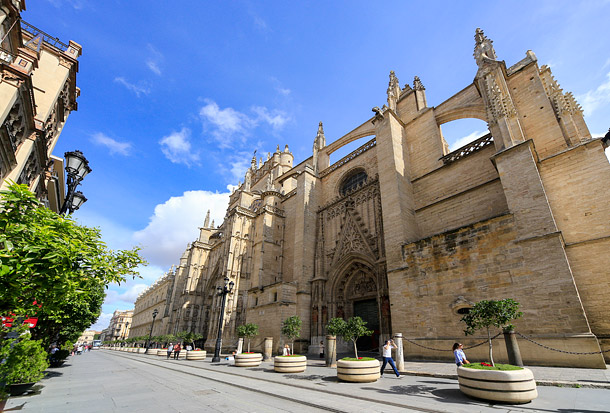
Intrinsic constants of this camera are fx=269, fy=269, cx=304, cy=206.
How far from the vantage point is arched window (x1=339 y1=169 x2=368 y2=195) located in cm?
2016

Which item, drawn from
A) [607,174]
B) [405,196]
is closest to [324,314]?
[405,196]

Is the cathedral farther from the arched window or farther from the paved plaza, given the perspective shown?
the paved plaza

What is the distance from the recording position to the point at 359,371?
739 cm

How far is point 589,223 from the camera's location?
9.26 m

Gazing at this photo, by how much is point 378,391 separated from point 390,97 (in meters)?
18.9

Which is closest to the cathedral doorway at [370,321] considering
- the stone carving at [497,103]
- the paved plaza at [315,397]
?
the paved plaza at [315,397]

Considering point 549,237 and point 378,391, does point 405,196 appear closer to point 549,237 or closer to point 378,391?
point 549,237

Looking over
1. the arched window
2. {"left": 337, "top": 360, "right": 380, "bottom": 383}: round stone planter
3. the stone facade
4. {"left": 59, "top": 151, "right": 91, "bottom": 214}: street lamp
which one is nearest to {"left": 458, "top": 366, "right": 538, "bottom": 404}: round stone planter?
{"left": 337, "top": 360, "right": 380, "bottom": 383}: round stone planter

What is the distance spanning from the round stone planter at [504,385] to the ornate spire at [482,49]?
14116 mm

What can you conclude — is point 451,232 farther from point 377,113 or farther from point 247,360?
point 247,360

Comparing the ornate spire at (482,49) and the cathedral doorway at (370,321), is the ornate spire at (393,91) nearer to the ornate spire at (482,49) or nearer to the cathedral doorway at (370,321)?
the ornate spire at (482,49)

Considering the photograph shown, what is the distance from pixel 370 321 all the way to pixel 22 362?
1422cm

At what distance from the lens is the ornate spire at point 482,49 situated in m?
13.5

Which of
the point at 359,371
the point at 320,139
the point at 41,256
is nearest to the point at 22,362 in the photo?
the point at 41,256
